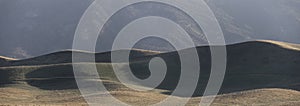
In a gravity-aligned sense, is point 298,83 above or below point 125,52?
below

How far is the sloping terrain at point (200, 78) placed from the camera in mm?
74625

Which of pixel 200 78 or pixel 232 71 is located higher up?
pixel 232 71

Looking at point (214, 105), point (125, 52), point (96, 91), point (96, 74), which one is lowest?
point (214, 105)

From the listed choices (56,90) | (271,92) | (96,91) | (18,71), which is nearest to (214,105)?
(271,92)

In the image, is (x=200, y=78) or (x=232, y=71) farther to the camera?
(x=232, y=71)

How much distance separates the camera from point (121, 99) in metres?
Result: 69.7

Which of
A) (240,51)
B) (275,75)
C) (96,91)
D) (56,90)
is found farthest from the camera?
(240,51)

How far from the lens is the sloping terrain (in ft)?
245

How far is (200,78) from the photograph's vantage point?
104m

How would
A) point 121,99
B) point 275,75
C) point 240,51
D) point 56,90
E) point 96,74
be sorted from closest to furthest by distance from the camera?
point 121,99
point 56,90
point 275,75
point 96,74
point 240,51

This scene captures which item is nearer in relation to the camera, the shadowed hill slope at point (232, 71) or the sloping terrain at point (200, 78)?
the sloping terrain at point (200, 78)

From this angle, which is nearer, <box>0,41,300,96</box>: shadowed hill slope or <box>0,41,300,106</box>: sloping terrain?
<box>0,41,300,106</box>: sloping terrain

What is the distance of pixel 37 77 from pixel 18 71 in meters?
7.29

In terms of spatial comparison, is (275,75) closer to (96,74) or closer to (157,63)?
(157,63)
